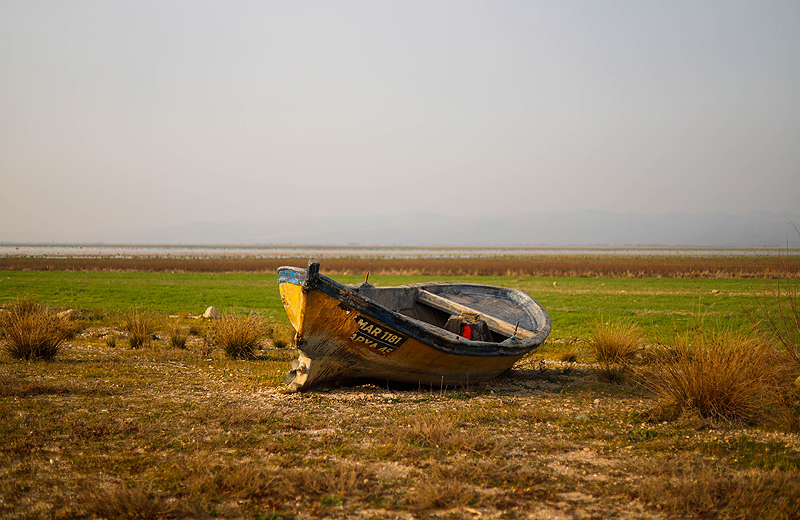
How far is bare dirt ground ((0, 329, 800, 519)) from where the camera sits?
388 centimetres

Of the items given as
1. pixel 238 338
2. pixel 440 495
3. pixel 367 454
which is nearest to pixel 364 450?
pixel 367 454

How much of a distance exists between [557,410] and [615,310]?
46.7 ft

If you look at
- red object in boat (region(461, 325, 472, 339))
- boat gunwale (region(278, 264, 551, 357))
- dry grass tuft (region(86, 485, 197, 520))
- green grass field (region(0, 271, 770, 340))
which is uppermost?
boat gunwale (region(278, 264, 551, 357))

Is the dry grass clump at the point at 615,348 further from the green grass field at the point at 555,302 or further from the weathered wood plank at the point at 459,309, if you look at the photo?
the green grass field at the point at 555,302

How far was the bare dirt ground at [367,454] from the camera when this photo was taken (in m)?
3.88

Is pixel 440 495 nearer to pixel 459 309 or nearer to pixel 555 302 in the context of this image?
pixel 459 309

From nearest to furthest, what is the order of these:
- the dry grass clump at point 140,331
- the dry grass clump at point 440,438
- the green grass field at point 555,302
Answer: the dry grass clump at point 440,438 < the dry grass clump at point 140,331 < the green grass field at point 555,302

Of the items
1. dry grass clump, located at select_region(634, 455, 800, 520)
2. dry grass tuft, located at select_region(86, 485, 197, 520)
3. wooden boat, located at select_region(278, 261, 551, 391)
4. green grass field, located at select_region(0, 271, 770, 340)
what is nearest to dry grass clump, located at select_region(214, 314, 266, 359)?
wooden boat, located at select_region(278, 261, 551, 391)

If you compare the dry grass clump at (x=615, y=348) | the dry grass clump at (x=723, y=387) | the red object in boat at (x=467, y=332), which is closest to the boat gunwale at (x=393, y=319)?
the red object in boat at (x=467, y=332)

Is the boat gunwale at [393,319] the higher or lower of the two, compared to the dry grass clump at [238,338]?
higher

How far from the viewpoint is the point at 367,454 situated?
4.95 metres

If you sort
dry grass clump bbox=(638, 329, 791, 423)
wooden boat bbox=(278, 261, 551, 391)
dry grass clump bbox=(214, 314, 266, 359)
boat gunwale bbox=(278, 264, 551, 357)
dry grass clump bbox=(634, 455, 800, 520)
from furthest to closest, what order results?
dry grass clump bbox=(214, 314, 266, 359), wooden boat bbox=(278, 261, 551, 391), boat gunwale bbox=(278, 264, 551, 357), dry grass clump bbox=(638, 329, 791, 423), dry grass clump bbox=(634, 455, 800, 520)

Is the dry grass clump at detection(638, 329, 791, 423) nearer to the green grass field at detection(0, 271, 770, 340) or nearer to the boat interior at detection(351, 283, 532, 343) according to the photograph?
the boat interior at detection(351, 283, 532, 343)

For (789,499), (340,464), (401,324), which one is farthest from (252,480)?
(789,499)
